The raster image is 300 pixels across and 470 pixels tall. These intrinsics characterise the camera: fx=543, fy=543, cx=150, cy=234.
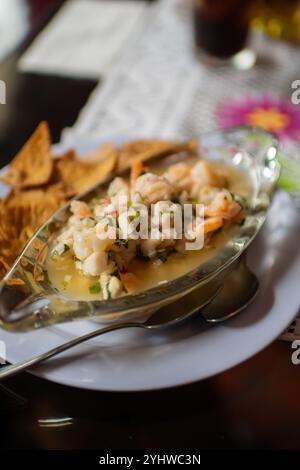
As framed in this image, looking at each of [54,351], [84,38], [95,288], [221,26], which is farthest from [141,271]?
[84,38]

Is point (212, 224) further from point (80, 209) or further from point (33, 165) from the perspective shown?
point (33, 165)

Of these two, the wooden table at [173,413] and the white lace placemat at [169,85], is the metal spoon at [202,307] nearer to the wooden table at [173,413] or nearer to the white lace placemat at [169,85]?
the wooden table at [173,413]

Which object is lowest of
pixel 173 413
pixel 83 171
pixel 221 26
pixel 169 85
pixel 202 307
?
pixel 173 413

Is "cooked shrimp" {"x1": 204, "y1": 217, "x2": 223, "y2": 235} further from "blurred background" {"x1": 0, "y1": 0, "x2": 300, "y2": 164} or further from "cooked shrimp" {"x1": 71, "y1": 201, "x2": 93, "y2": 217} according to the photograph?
"blurred background" {"x1": 0, "y1": 0, "x2": 300, "y2": 164}

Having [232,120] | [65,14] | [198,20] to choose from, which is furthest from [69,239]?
[65,14]

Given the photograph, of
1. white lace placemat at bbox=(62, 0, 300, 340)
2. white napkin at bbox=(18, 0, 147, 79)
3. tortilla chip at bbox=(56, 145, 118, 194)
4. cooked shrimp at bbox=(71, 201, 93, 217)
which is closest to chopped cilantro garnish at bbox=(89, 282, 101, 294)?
cooked shrimp at bbox=(71, 201, 93, 217)

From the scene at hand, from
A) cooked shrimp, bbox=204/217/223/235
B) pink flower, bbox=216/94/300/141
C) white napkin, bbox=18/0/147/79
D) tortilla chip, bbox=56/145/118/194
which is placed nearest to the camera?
cooked shrimp, bbox=204/217/223/235
